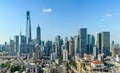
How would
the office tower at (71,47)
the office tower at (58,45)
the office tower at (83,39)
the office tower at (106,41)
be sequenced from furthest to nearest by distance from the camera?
the office tower at (58,45) < the office tower at (106,41) < the office tower at (71,47) < the office tower at (83,39)

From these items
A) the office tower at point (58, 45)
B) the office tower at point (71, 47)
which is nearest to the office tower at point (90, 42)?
the office tower at point (71, 47)

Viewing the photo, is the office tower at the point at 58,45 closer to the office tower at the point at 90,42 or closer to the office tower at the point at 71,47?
the office tower at the point at 71,47

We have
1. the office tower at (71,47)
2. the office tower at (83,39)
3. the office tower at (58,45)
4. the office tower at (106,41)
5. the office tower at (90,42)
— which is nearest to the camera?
the office tower at (83,39)

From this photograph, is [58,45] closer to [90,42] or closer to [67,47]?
[67,47]

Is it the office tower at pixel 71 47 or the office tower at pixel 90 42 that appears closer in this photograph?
the office tower at pixel 71 47

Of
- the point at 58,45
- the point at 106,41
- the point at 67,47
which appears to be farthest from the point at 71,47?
the point at 106,41

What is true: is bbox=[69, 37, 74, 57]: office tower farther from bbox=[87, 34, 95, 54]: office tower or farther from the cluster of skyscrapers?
bbox=[87, 34, 95, 54]: office tower

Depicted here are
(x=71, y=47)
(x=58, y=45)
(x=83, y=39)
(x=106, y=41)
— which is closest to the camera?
(x=71, y=47)

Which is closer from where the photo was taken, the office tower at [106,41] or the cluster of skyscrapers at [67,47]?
the cluster of skyscrapers at [67,47]

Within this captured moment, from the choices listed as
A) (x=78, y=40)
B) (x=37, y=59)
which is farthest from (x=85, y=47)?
(x=37, y=59)

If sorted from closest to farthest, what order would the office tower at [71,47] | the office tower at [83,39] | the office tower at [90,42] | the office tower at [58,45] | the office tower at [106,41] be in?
the office tower at [83,39] < the office tower at [71,47] < the office tower at [106,41] < the office tower at [90,42] < the office tower at [58,45]

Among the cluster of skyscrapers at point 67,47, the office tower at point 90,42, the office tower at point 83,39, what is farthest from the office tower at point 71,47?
the office tower at point 90,42
